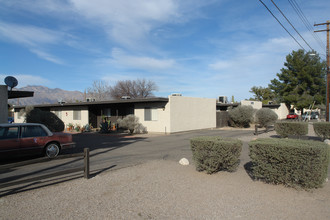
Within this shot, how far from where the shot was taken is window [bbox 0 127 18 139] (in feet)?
26.4

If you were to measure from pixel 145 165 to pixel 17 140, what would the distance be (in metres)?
4.40

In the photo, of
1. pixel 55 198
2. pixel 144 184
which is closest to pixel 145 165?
pixel 144 184

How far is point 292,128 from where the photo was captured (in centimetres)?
1414

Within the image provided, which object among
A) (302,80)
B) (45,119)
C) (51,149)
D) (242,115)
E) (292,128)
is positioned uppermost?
(302,80)

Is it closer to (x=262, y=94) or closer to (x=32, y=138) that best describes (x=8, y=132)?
(x=32, y=138)

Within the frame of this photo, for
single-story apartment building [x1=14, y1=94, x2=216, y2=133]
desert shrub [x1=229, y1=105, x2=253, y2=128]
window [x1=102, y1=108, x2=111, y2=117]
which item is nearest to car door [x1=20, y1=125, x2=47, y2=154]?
single-story apartment building [x1=14, y1=94, x2=216, y2=133]

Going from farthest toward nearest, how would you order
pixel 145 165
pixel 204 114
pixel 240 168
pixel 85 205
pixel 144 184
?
pixel 204 114
pixel 145 165
pixel 240 168
pixel 144 184
pixel 85 205

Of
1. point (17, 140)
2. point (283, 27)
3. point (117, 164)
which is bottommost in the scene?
point (117, 164)

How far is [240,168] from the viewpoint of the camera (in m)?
7.46

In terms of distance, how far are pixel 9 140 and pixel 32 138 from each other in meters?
0.76

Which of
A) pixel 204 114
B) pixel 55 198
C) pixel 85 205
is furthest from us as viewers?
pixel 204 114

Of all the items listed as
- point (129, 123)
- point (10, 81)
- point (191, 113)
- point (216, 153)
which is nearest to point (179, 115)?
point (191, 113)

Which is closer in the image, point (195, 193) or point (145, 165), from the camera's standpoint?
point (195, 193)

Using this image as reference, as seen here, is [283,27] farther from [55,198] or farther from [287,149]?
[55,198]
